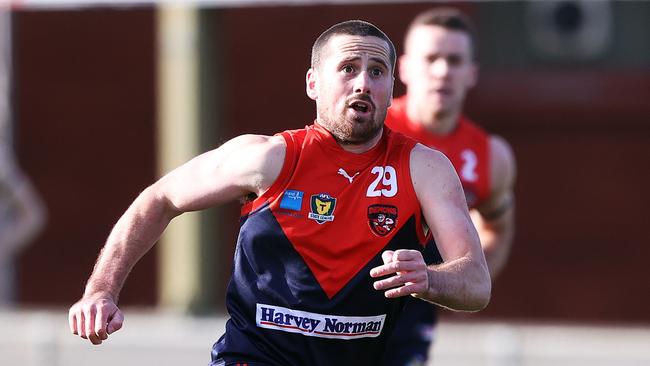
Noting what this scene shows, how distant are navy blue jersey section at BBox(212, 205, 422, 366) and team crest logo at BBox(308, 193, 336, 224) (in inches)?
5.3

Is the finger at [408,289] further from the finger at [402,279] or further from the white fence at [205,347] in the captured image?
the white fence at [205,347]

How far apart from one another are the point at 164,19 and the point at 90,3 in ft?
7.21

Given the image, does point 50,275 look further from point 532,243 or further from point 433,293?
point 433,293

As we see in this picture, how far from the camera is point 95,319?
16.4 ft

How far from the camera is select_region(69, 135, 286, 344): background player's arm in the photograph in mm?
5035

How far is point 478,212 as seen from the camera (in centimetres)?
759

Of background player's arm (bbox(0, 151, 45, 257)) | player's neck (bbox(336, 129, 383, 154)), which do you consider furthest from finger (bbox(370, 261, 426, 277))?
background player's arm (bbox(0, 151, 45, 257))

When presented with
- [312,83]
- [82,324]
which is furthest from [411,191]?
[82,324]

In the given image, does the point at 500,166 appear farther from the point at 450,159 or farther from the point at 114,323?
the point at 114,323

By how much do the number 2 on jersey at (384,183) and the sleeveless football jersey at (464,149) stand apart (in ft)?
6.87

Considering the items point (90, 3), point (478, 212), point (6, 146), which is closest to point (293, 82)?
point (6, 146)

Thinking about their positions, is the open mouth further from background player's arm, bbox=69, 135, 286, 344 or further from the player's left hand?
the player's left hand

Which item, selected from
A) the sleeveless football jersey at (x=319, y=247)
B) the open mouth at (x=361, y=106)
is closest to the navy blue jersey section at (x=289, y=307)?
the sleeveless football jersey at (x=319, y=247)

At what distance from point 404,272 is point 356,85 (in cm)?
84
